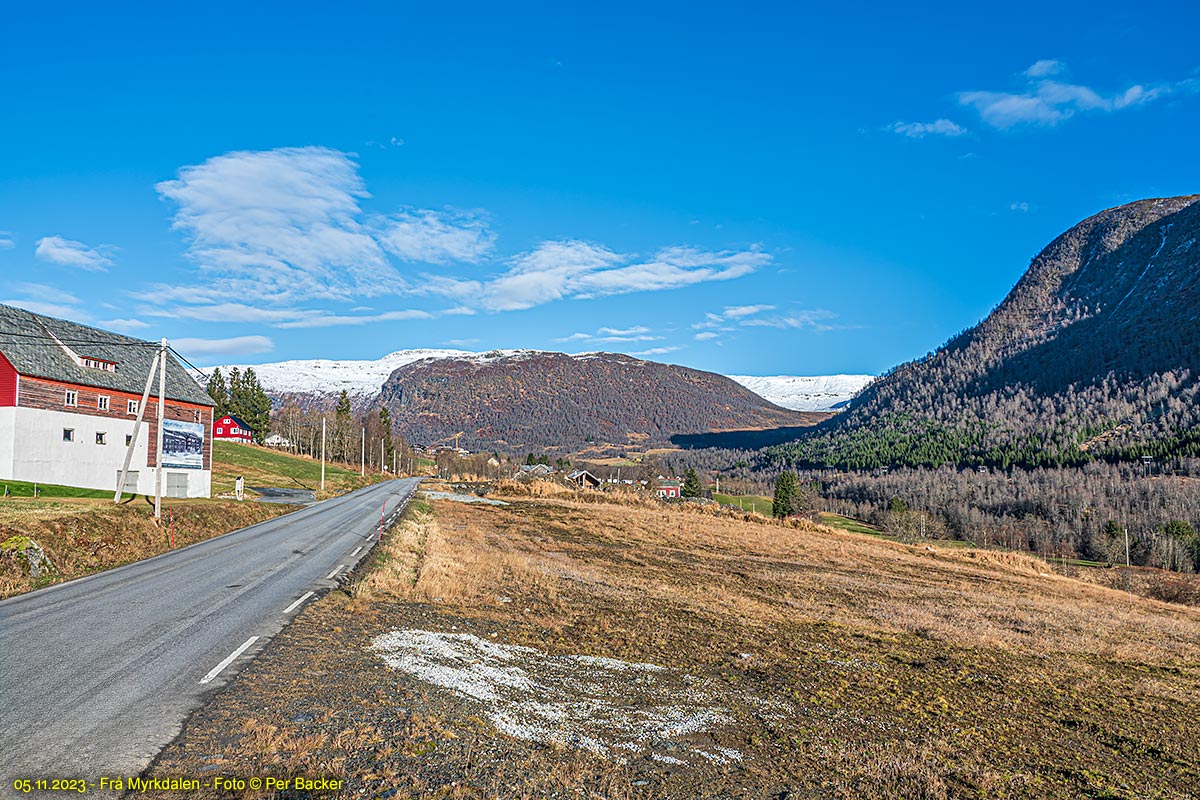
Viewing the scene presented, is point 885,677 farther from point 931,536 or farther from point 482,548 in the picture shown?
point 931,536

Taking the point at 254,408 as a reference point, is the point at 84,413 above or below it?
below

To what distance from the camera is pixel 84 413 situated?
134 ft

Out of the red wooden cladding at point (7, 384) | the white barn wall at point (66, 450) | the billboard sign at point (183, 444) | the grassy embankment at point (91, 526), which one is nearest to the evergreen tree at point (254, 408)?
the billboard sign at point (183, 444)

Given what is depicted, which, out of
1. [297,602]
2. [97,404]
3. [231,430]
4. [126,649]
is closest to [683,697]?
[126,649]

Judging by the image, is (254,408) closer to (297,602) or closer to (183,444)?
(183,444)

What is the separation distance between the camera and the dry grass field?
791cm

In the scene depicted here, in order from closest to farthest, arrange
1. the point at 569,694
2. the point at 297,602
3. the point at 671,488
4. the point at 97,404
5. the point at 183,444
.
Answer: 1. the point at 569,694
2. the point at 297,602
3. the point at 97,404
4. the point at 183,444
5. the point at 671,488

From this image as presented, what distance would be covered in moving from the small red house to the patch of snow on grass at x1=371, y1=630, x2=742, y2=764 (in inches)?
4678

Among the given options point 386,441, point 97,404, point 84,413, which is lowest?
point 386,441

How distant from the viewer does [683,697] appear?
11594mm

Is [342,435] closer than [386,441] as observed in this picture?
Yes

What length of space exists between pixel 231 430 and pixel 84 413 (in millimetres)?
86199

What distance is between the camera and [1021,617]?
2600 centimetres

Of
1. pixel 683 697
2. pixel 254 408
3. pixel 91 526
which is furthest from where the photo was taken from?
pixel 254 408
